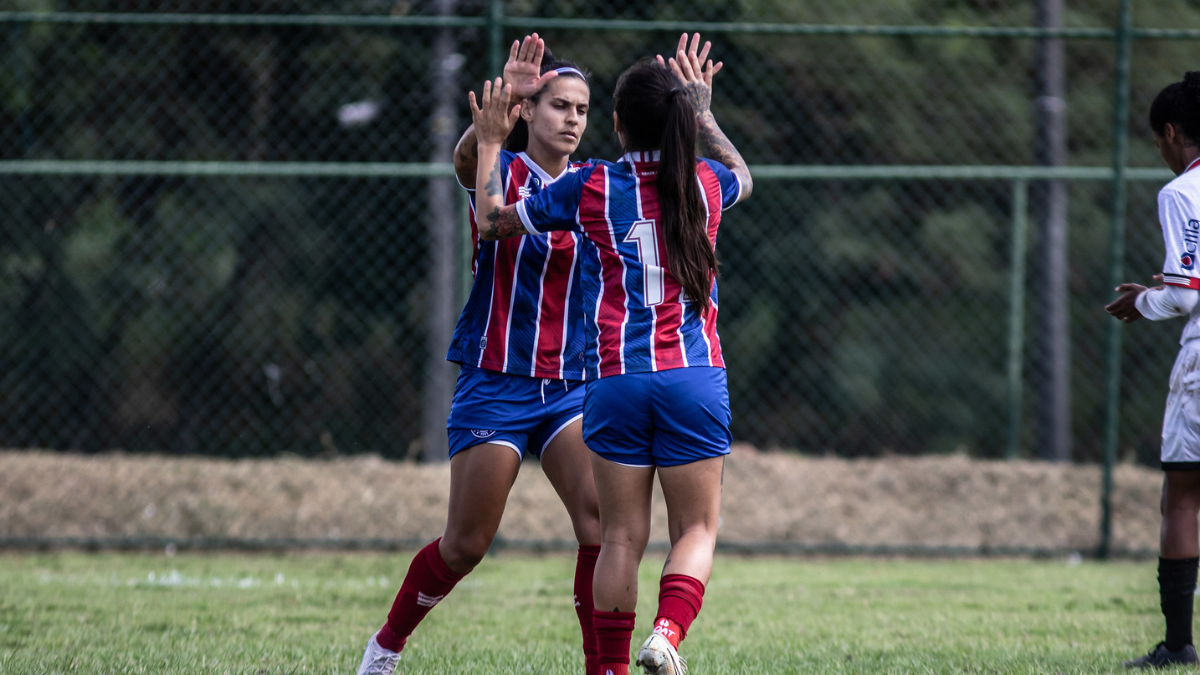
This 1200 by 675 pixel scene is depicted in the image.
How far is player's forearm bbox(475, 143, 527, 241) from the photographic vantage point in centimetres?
315

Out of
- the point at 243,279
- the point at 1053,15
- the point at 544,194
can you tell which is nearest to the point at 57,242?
the point at 243,279

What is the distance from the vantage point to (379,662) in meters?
3.56

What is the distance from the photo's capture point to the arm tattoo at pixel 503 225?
10.3 ft

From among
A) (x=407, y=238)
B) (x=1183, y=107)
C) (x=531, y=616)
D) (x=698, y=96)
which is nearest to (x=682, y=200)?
(x=698, y=96)

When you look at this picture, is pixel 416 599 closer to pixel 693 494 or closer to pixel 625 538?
pixel 625 538

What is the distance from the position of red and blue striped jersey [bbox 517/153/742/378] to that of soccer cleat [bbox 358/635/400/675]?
4.09 feet

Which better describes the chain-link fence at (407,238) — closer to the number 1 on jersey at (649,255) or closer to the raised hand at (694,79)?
the raised hand at (694,79)

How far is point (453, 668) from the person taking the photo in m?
3.82

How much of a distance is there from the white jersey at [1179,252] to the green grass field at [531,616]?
127cm

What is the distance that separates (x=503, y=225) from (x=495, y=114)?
13.3 inches

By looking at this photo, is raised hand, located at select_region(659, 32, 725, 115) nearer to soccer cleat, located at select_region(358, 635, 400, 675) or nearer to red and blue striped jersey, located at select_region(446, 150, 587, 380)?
red and blue striped jersey, located at select_region(446, 150, 587, 380)

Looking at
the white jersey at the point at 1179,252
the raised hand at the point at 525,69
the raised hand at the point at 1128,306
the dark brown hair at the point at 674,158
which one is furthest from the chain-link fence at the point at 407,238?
the dark brown hair at the point at 674,158

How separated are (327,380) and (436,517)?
301 centimetres

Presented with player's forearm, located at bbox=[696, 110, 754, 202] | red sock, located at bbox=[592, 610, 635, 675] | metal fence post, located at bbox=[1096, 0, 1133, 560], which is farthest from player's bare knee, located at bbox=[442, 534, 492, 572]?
metal fence post, located at bbox=[1096, 0, 1133, 560]
